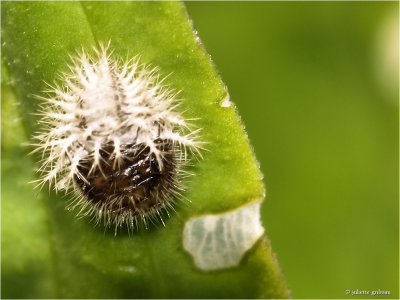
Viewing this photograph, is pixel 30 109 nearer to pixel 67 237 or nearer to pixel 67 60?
pixel 67 60

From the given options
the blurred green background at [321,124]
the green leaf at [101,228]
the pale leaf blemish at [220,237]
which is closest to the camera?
the green leaf at [101,228]

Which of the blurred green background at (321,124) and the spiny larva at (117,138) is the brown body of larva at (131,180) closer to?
the spiny larva at (117,138)

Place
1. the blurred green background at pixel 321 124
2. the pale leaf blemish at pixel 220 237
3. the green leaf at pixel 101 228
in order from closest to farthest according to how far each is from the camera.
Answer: the green leaf at pixel 101 228
the pale leaf blemish at pixel 220 237
the blurred green background at pixel 321 124

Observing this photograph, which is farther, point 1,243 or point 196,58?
point 1,243

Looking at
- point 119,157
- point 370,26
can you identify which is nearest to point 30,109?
point 119,157

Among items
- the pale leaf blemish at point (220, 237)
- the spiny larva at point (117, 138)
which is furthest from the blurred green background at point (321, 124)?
the spiny larva at point (117, 138)

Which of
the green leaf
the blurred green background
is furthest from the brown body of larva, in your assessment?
the blurred green background
